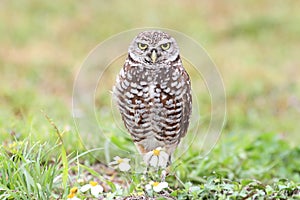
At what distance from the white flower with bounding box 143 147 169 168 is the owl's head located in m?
0.51

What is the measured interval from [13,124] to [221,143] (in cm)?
183

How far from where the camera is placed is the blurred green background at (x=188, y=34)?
7117 mm

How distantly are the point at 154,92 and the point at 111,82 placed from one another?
4781 mm

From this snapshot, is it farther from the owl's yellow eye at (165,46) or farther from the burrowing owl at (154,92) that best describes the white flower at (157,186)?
the owl's yellow eye at (165,46)

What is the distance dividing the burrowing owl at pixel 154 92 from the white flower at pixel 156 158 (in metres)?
0.08

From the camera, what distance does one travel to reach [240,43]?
10000 millimetres

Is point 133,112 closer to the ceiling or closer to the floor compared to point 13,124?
closer to the ceiling

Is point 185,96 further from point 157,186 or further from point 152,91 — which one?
point 157,186

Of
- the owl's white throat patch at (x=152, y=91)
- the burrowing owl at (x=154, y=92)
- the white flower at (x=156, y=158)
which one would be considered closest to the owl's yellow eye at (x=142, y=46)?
the burrowing owl at (x=154, y=92)

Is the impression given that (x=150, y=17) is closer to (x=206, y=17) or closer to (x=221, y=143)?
(x=206, y=17)

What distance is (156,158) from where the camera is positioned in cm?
316

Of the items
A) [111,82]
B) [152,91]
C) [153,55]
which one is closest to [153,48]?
[153,55]

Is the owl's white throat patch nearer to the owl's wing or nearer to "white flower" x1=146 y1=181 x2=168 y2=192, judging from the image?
the owl's wing

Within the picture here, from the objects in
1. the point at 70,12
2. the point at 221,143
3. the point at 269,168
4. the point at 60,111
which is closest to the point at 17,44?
the point at 70,12
